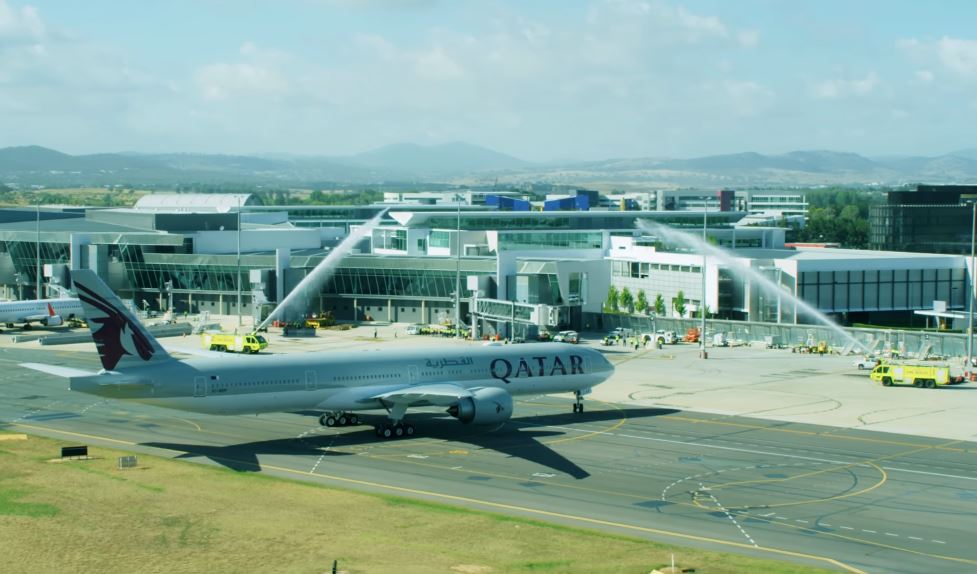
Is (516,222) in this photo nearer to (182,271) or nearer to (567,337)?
(182,271)

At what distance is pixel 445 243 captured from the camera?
573ft

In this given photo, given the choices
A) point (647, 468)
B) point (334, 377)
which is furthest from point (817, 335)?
point (334, 377)

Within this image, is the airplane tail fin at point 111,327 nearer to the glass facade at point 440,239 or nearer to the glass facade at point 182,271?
the glass facade at point 182,271

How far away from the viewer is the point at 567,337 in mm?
135375

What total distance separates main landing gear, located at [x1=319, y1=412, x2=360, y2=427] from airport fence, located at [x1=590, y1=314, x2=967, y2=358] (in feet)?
219

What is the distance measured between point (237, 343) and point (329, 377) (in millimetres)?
55712

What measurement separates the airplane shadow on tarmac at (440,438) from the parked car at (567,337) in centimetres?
4927

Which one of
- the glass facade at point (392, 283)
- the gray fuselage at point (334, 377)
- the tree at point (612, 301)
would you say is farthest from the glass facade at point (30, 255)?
the gray fuselage at point (334, 377)

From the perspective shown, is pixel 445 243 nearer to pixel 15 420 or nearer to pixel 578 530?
pixel 15 420

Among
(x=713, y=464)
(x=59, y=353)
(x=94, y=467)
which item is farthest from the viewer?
(x=59, y=353)

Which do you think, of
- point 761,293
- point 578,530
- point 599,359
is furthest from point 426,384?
point 761,293

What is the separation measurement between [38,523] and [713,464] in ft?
121

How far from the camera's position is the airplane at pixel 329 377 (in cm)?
6588

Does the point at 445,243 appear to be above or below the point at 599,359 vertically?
above
